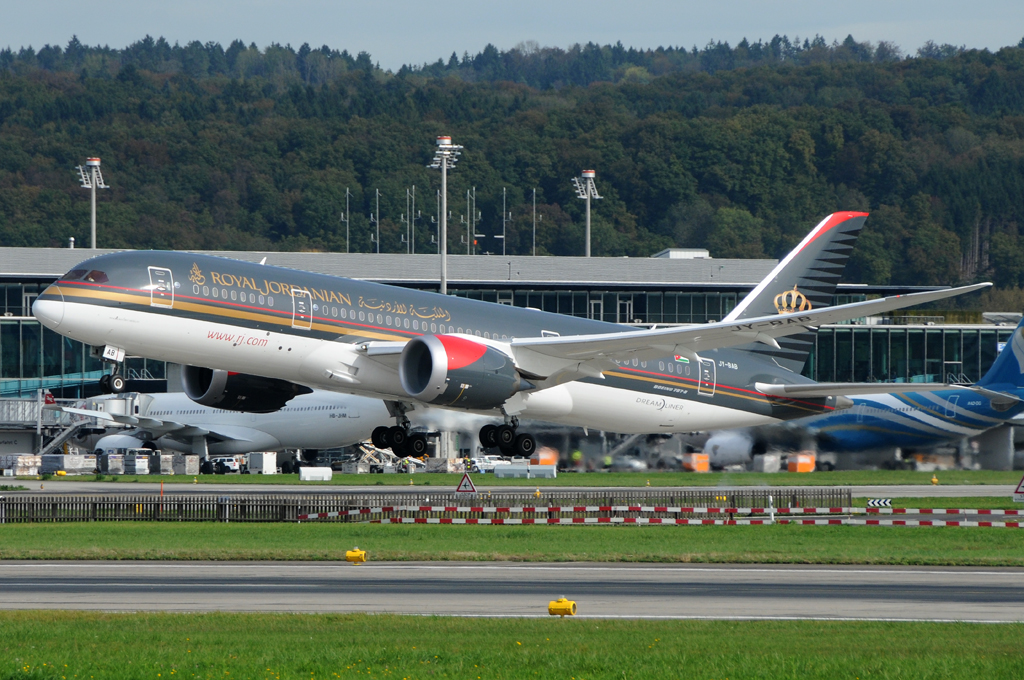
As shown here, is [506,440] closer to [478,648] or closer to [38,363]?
[478,648]

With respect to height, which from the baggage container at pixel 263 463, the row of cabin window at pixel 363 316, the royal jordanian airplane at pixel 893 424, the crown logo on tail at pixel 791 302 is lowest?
the baggage container at pixel 263 463

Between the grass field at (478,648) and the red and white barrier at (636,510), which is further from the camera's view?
the red and white barrier at (636,510)

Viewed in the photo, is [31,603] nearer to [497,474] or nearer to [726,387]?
[726,387]

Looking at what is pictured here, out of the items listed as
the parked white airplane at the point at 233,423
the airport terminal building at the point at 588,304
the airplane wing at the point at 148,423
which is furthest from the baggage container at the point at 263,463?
the airport terminal building at the point at 588,304

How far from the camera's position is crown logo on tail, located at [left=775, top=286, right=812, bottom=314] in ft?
155

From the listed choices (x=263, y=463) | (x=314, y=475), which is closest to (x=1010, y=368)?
(x=314, y=475)

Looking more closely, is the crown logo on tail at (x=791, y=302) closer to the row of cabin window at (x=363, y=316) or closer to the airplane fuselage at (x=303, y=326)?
the airplane fuselage at (x=303, y=326)

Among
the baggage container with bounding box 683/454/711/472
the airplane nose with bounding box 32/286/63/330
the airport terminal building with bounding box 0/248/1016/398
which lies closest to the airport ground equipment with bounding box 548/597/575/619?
the airplane nose with bounding box 32/286/63/330

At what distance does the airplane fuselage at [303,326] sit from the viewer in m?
32.6

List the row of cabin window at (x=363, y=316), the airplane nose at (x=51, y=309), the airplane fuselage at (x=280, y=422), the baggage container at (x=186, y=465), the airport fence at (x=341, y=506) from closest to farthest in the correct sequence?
the airplane nose at (x=51, y=309) → the row of cabin window at (x=363, y=316) → the airport fence at (x=341, y=506) → the airplane fuselage at (x=280, y=422) → the baggage container at (x=186, y=465)

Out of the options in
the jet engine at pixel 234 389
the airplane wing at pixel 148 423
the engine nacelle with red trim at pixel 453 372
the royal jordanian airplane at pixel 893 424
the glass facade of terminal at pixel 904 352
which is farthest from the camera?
the glass facade of terminal at pixel 904 352

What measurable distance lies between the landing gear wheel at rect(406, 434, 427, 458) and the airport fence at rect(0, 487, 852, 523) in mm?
2500

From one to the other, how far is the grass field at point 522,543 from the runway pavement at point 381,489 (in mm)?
11882

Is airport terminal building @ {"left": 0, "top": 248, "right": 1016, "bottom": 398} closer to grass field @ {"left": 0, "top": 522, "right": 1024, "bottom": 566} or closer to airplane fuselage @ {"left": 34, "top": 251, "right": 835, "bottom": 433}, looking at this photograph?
grass field @ {"left": 0, "top": 522, "right": 1024, "bottom": 566}
